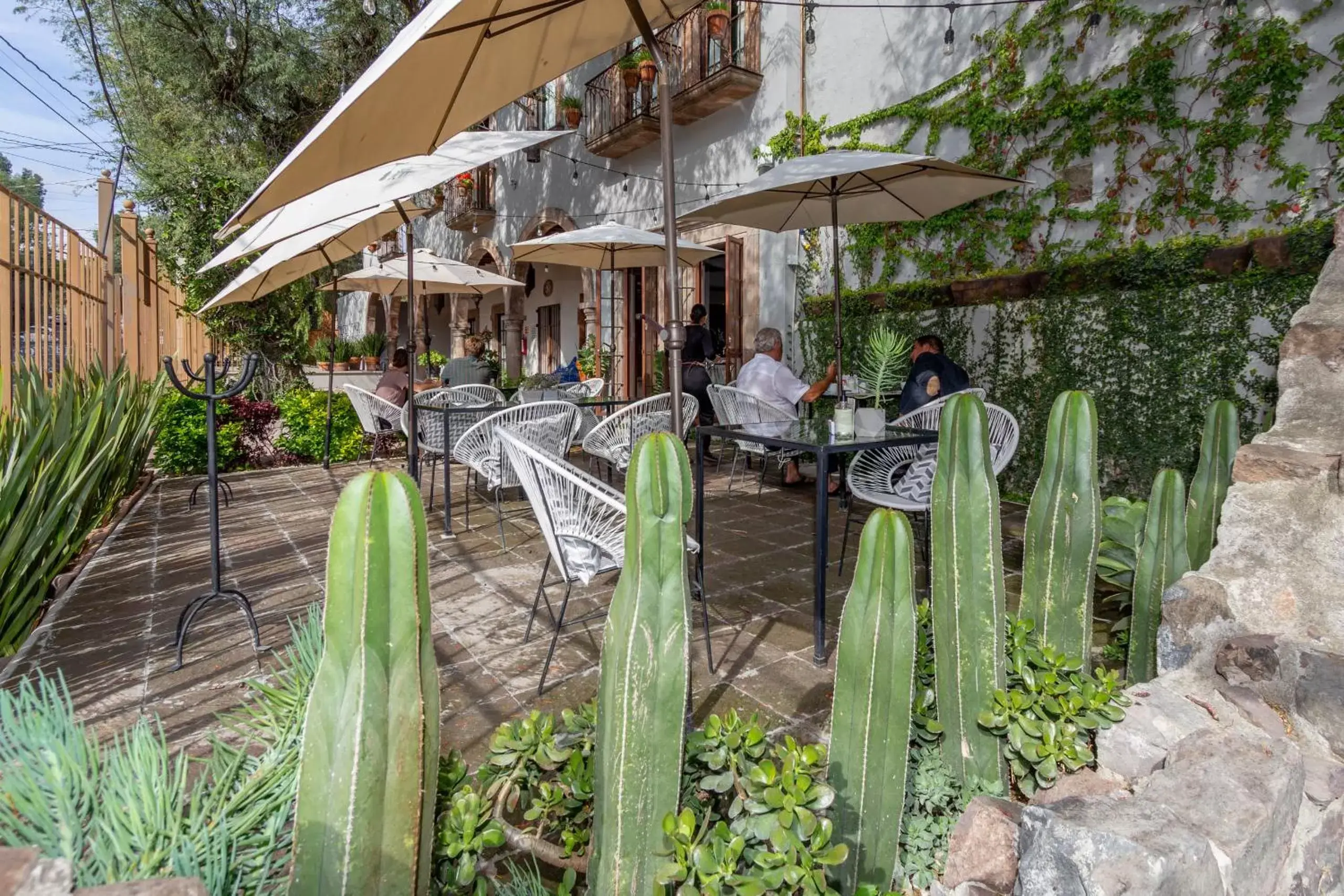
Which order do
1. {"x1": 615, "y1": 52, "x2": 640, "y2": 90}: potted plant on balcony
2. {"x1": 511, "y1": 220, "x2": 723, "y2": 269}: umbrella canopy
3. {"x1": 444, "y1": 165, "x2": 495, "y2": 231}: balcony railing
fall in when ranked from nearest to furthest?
{"x1": 511, "y1": 220, "x2": 723, "y2": 269}: umbrella canopy
{"x1": 615, "y1": 52, "x2": 640, "y2": 90}: potted plant on balcony
{"x1": 444, "y1": 165, "x2": 495, "y2": 231}: balcony railing

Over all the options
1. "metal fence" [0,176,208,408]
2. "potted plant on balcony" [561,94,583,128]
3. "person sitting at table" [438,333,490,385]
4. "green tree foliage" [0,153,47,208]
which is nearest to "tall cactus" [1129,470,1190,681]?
"metal fence" [0,176,208,408]

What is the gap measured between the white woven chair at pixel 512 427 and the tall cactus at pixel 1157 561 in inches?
101

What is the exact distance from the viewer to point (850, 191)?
4723 mm

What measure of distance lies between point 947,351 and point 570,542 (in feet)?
14.4

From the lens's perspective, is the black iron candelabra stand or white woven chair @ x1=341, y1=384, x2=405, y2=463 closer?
the black iron candelabra stand

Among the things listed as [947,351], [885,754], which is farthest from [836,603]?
[947,351]

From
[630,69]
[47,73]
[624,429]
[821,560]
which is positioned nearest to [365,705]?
[821,560]

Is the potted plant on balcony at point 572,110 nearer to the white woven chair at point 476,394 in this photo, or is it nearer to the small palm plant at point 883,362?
the white woven chair at point 476,394

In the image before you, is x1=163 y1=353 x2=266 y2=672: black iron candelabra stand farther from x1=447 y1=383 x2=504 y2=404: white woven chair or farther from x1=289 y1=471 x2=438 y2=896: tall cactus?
x1=447 y1=383 x2=504 y2=404: white woven chair

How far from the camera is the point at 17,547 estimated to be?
2.48m

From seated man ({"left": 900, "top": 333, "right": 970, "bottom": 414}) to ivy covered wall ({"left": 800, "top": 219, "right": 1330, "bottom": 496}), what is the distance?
3.31 ft

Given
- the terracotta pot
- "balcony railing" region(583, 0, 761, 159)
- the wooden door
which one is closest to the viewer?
"balcony railing" region(583, 0, 761, 159)

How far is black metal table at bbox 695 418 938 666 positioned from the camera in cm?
258

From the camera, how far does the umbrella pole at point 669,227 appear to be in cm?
193
